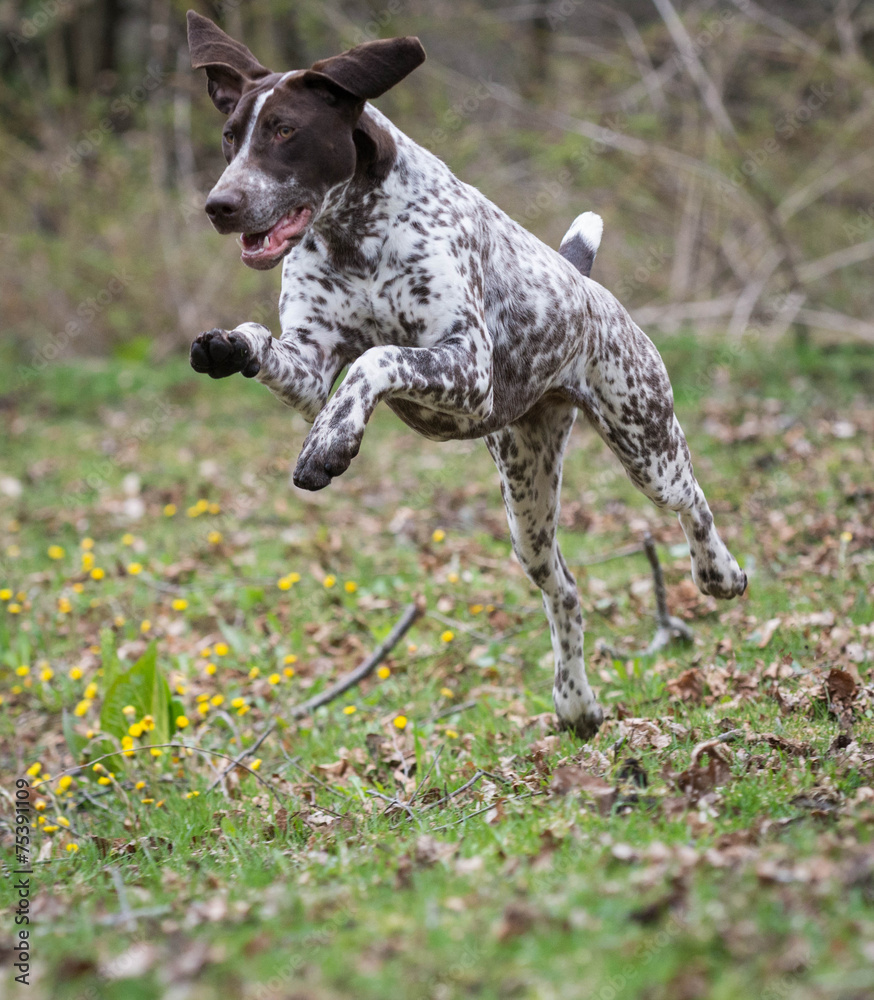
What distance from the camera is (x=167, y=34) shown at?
51.9 ft

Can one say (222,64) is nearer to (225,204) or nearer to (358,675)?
(225,204)

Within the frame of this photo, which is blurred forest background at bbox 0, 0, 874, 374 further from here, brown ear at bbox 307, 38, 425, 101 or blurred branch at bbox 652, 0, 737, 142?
brown ear at bbox 307, 38, 425, 101

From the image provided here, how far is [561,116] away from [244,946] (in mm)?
11611

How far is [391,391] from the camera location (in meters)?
3.38

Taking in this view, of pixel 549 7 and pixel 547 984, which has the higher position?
pixel 549 7

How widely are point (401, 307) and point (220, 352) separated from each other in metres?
0.69

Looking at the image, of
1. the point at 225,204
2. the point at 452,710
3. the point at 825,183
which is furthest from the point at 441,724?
the point at 825,183

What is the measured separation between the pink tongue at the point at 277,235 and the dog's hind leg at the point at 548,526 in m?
1.30

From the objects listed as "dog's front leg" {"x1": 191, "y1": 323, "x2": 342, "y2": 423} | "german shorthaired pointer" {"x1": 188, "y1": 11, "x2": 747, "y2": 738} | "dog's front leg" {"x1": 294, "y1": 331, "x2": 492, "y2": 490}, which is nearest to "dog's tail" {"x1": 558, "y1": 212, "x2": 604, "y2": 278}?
"german shorthaired pointer" {"x1": 188, "y1": 11, "x2": 747, "y2": 738}

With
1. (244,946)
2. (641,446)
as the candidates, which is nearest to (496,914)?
(244,946)

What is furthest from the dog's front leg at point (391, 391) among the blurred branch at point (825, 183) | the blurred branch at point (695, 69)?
the blurred branch at point (825, 183)

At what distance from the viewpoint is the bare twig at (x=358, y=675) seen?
5.40 m

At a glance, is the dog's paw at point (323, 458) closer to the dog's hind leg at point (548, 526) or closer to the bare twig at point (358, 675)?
the dog's hind leg at point (548, 526)

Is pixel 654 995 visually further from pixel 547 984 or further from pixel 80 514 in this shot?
pixel 80 514
